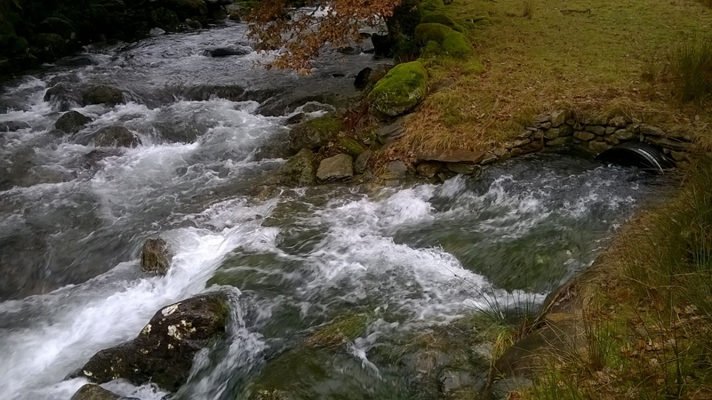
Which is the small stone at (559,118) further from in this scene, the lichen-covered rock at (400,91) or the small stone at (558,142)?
the lichen-covered rock at (400,91)

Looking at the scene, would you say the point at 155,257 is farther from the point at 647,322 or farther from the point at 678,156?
the point at 678,156

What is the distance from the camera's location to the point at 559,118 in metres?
7.17

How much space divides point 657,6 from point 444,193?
7527mm

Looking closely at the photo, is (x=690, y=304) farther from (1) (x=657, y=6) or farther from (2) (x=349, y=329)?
(1) (x=657, y=6)

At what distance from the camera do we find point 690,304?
10.3ft

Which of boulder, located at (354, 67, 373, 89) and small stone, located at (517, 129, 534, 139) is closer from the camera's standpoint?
small stone, located at (517, 129, 534, 139)

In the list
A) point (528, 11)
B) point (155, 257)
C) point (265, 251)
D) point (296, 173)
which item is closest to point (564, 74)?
point (528, 11)

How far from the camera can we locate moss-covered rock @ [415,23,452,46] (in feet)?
32.4

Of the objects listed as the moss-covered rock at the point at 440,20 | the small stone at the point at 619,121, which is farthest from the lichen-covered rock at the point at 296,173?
the moss-covered rock at the point at 440,20

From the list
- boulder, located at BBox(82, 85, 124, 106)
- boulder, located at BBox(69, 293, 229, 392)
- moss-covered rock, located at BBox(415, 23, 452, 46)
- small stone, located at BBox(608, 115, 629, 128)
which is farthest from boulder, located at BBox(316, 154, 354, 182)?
boulder, located at BBox(82, 85, 124, 106)

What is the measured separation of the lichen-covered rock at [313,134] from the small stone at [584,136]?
11.7ft

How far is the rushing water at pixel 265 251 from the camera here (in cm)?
475

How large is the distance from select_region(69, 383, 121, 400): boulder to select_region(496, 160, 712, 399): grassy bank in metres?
3.30

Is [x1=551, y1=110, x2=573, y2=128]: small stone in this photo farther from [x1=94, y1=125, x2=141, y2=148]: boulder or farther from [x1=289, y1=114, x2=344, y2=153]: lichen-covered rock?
[x1=94, y1=125, x2=141, y2=148]: boulder
